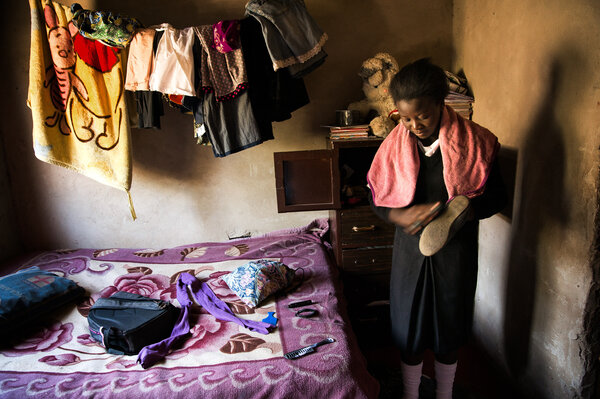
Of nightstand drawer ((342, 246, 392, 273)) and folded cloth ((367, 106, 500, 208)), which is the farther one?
nightstand drawer ((342, 246, 392, 273))

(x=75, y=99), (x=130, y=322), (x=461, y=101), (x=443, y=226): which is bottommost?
(x=130, y=322)

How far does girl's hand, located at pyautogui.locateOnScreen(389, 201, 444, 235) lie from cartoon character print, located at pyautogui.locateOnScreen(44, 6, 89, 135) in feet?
6.29

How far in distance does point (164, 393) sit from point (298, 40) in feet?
5.57

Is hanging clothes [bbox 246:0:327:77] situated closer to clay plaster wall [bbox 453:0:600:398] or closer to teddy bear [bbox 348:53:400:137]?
teddy bear [bbox 348:53:400:137]

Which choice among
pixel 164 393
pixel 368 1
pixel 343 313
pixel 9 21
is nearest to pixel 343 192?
pixel 343 313

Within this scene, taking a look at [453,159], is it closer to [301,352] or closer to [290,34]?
[301,352]

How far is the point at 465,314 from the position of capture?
162 centimetres

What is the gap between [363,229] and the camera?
231 cm

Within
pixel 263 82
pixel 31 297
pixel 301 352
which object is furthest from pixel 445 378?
pixel 31 297

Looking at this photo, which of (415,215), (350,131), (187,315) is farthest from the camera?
(350,131)

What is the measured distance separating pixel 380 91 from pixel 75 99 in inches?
70.2

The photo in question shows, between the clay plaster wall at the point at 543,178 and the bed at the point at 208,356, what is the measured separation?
0.82 meters

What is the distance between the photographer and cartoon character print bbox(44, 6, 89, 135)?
7.27ft

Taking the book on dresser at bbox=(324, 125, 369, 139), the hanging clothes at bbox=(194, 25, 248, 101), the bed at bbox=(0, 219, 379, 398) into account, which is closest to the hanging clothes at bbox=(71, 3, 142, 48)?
the hanging clothes at bbox=(194, 25, 248, 101)
